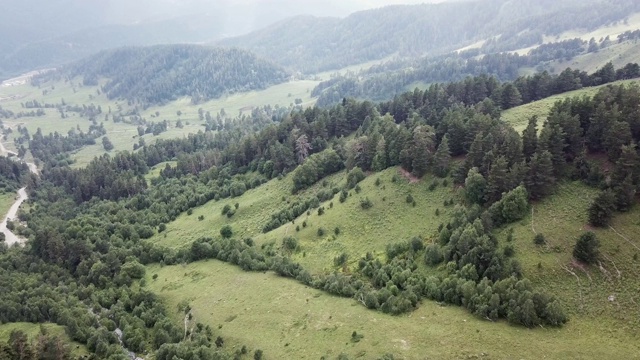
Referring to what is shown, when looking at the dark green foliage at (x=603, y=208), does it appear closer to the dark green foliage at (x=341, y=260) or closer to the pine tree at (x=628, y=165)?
the pine tree at (x=628, y=165)

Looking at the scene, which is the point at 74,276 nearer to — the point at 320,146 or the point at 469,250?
the point at 320,146

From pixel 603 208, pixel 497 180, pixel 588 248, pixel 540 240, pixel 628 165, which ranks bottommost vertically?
pixel 540 240

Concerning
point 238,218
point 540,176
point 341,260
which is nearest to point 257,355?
point 341,260

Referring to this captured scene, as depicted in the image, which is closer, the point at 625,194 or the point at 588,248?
the point at 588,248

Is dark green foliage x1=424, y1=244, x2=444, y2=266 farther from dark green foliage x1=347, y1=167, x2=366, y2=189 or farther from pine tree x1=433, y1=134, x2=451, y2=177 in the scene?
dark green foliage x1=347, y1=167, x2=366, y2=189

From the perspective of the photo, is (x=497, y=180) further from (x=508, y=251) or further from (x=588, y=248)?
(x=588, y=248)

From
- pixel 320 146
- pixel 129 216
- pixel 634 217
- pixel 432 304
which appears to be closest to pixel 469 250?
pixel 432 304

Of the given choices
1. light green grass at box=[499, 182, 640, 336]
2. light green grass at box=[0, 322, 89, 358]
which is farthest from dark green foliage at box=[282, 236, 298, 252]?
light green grass at box=[499, 182, 640, 336]
